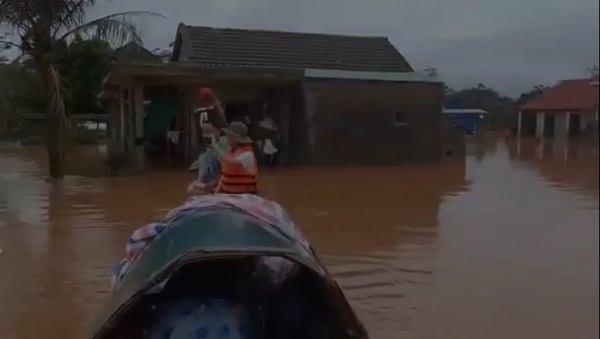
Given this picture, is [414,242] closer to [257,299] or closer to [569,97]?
[257,299]

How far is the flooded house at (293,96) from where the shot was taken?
4.28 m

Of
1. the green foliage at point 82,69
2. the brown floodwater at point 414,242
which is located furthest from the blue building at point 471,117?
the green foliage at point 82,69

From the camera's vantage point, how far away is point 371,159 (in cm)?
762

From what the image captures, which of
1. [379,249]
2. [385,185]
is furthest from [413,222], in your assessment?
[385,185]

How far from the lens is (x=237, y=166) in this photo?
3.93 meters

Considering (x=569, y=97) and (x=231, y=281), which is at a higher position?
(x=569, y=97)

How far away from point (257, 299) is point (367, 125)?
17.5 feet

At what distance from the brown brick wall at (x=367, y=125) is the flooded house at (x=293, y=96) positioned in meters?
0.01

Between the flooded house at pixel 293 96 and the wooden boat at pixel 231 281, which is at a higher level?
the flooded house at pixel 293 96

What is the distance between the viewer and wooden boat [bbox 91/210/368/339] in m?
1.78

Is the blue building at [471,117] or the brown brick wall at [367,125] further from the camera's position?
the brown brick wall at [367,125]

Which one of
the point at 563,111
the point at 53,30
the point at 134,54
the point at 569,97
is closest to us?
the point at 569,97

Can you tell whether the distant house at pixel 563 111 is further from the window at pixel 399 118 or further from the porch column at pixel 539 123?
the window at pixel 399 118

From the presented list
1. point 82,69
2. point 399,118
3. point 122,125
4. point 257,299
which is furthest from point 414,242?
point 122,125
